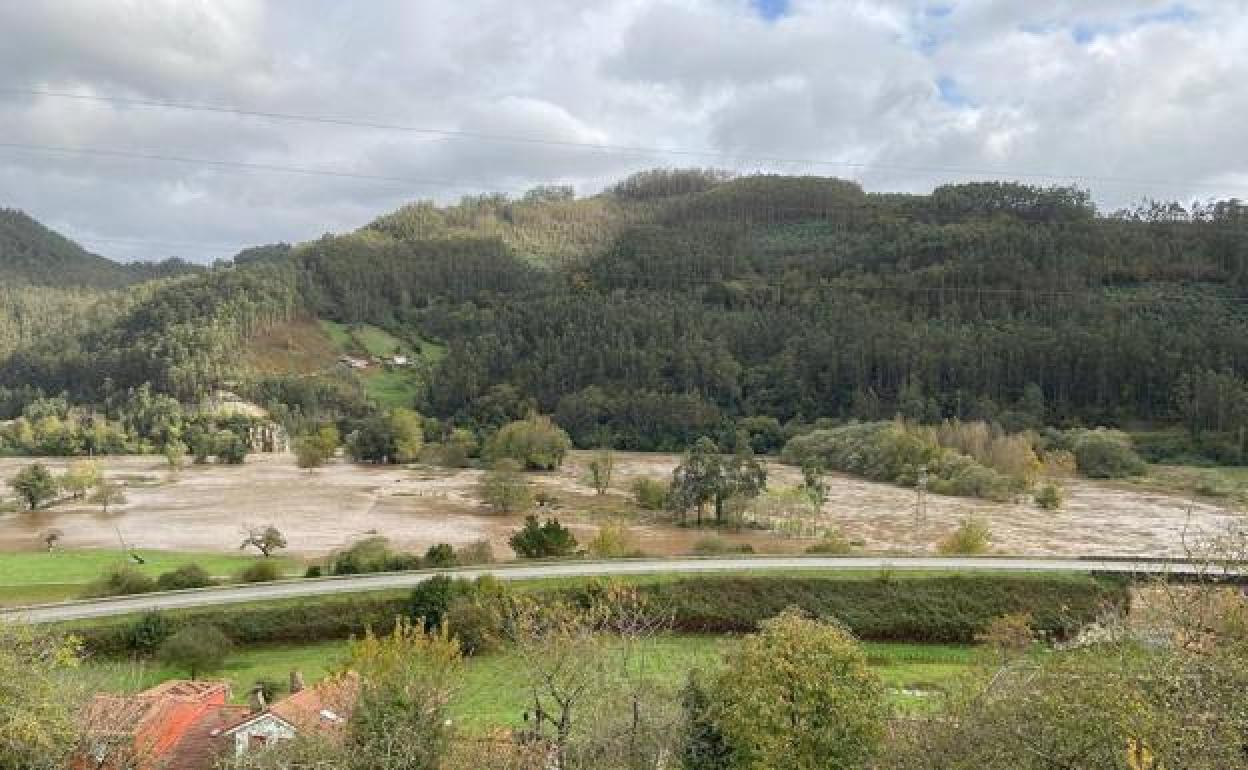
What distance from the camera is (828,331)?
133750mm

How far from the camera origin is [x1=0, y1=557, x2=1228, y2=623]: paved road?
38.5 m

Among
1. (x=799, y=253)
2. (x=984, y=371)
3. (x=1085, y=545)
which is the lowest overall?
(x=1085, y=545)

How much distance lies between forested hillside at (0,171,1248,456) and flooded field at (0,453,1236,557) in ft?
86.9

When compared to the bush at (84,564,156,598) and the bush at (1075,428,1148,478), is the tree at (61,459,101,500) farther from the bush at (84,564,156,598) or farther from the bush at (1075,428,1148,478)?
the bush at (1075,428,1148,478)

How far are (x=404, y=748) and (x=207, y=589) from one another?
28527 mm

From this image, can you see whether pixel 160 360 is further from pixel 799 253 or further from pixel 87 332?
pixel 799 253

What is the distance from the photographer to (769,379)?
129 metres

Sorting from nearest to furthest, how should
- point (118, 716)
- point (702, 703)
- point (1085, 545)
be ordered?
point (118, 716), point (702, 703), point (1085, 545)

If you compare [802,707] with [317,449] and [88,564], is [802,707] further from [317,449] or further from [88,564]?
[317,449]

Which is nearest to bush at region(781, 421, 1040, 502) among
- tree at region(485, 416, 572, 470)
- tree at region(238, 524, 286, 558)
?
tree at region(485, 416, 572, 470)

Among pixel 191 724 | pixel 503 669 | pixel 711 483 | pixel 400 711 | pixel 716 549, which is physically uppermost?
pixel 400 711

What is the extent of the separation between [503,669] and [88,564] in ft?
104

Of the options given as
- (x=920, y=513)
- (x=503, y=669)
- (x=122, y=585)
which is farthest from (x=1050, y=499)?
(x=122, y=585)

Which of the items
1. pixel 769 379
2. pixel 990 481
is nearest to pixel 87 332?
pixel 769 379
